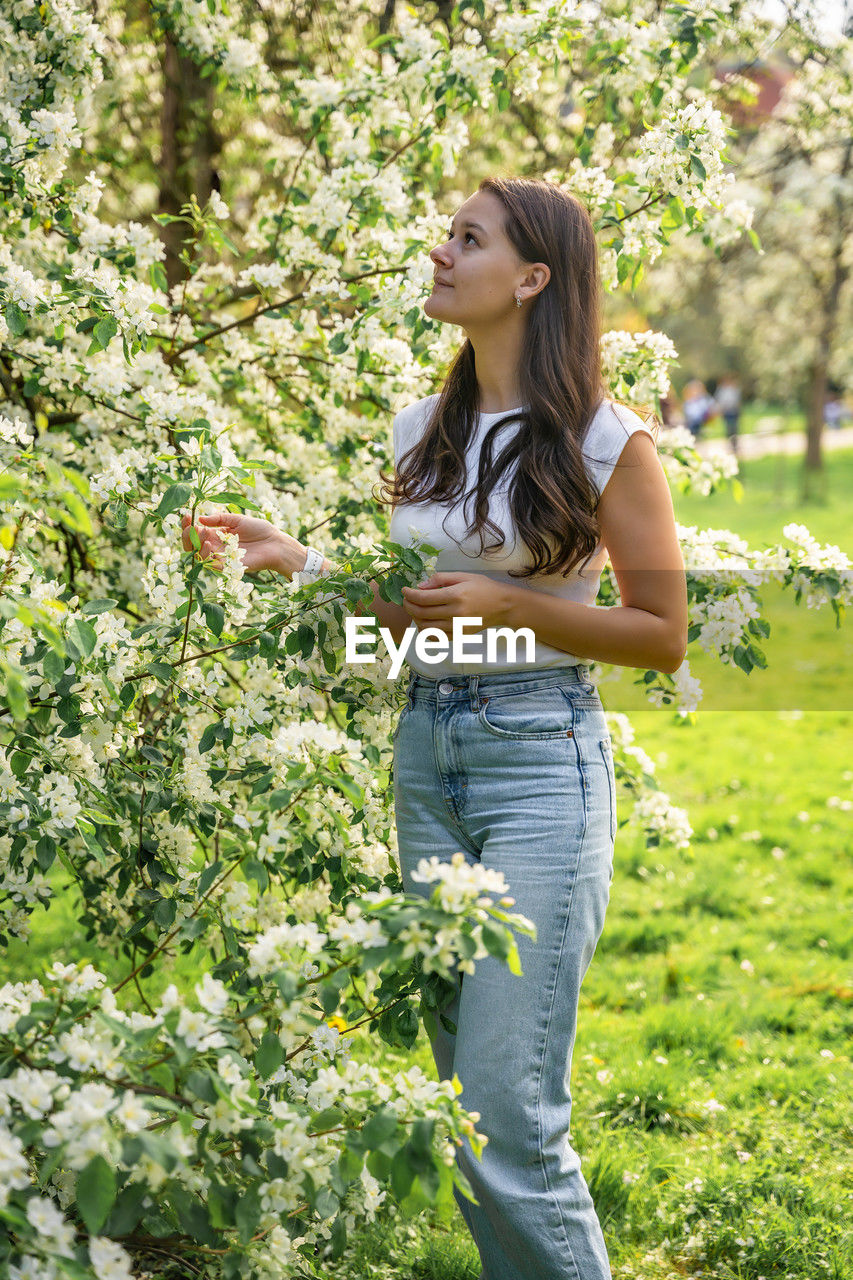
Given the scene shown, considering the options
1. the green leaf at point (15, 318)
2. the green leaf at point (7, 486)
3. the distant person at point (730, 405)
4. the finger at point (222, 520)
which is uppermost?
the distant person at point (730, 405)

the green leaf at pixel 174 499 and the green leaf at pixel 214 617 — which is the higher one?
the green leaf at pixel 174 499

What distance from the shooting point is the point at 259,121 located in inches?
228

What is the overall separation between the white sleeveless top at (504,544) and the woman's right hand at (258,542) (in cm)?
23

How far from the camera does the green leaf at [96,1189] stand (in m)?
1.40

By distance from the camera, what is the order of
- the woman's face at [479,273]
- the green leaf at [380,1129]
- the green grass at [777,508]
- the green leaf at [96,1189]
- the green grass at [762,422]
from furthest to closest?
the green grass at [762,422]
the green grass at [777,508]
the woman's face at [479,273]
the green leaf at [380,1129]
the green leaf at [96,1189]

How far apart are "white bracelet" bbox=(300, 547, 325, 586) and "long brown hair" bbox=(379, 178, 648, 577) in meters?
0.19

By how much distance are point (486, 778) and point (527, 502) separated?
0.47 m

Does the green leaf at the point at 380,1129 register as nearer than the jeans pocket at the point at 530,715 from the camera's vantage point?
Yes

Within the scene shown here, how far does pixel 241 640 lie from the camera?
7.25 feet

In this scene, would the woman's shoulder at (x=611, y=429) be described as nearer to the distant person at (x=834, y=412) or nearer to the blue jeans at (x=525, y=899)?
the blue jeans at (x=525, y=899)

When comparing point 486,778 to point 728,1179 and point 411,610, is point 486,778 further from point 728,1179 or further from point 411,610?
point 728,1179

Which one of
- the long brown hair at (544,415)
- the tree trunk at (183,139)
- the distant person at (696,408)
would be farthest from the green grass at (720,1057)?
the distant person at (696,408)

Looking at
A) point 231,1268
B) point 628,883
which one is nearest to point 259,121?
point 628,883

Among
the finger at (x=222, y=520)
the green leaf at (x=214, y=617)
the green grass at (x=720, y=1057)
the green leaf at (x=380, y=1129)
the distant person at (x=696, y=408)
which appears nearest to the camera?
the green leaf at (x=380, y=1129)
